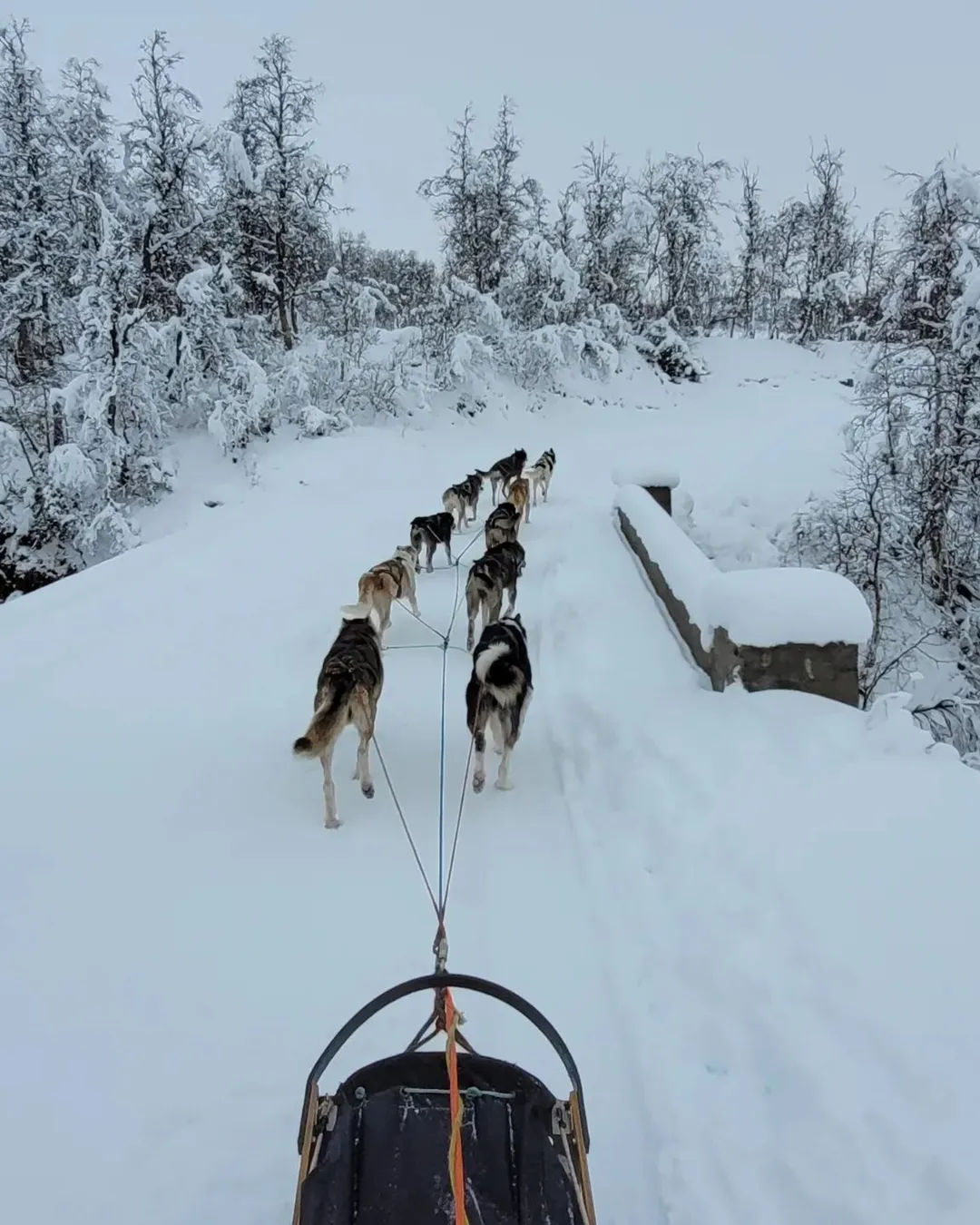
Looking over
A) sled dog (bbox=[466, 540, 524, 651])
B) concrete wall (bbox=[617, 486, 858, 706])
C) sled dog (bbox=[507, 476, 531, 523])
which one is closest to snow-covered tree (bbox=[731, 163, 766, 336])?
sled dog (bbox=[507, 476, 531, 523])

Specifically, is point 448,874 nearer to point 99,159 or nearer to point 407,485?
point 407,485

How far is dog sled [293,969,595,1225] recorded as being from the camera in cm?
170

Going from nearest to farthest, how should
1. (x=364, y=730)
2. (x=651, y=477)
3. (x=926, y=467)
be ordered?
(x=364, y=730) → (x=926, y=467) → (x=651, y=477)

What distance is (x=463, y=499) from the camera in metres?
12.3

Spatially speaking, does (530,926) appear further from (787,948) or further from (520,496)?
(520,496)

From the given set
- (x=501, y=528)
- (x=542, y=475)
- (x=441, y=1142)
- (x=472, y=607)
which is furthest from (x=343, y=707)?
(x=542, y=475)

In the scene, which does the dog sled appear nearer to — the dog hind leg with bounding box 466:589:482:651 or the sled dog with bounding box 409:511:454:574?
the dog hind leg with bounding box 466:589:482:651

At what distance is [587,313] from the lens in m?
29.2

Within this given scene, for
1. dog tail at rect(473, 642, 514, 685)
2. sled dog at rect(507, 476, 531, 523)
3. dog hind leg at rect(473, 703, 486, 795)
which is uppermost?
dog tail at rect(473, 642, 514, 685)

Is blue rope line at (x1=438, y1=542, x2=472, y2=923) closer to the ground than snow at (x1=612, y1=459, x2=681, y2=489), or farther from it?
closer to the ground

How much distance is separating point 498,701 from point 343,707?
0.93 metres

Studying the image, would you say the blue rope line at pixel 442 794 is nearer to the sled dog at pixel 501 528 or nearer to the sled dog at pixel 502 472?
the sled dog at pixel 501 528

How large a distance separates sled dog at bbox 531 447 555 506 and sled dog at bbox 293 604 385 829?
9513mm

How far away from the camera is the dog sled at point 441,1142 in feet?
5.57
